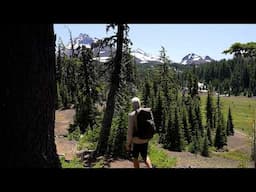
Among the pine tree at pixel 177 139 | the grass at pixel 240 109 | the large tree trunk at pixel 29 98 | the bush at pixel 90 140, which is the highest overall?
the large tree trunk at pixel 29 98

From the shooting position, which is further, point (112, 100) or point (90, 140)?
point (90, 140)

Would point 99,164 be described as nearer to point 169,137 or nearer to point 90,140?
point 90,140

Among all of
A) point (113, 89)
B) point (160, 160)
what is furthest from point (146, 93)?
point (160, 160)

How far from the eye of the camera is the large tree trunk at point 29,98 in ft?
12.1

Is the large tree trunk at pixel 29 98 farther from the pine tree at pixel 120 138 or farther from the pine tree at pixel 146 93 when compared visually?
the pine tree at pixel 146 93

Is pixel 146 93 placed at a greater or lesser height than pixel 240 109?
greater

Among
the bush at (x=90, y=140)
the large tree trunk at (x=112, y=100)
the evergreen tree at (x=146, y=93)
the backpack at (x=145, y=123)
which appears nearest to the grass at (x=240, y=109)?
the evergreen tree at (x=146, y=93)

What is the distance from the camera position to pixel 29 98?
4.16m

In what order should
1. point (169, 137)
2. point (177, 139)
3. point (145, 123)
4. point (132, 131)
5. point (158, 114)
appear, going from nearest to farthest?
point (145, 123), point (132, 131), point (177, 139), point (169, 137), point (158, 114)

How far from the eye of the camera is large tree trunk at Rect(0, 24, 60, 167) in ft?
12.1

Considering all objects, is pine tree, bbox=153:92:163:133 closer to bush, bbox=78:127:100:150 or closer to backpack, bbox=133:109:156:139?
bush, bbox=78:127:100:150
